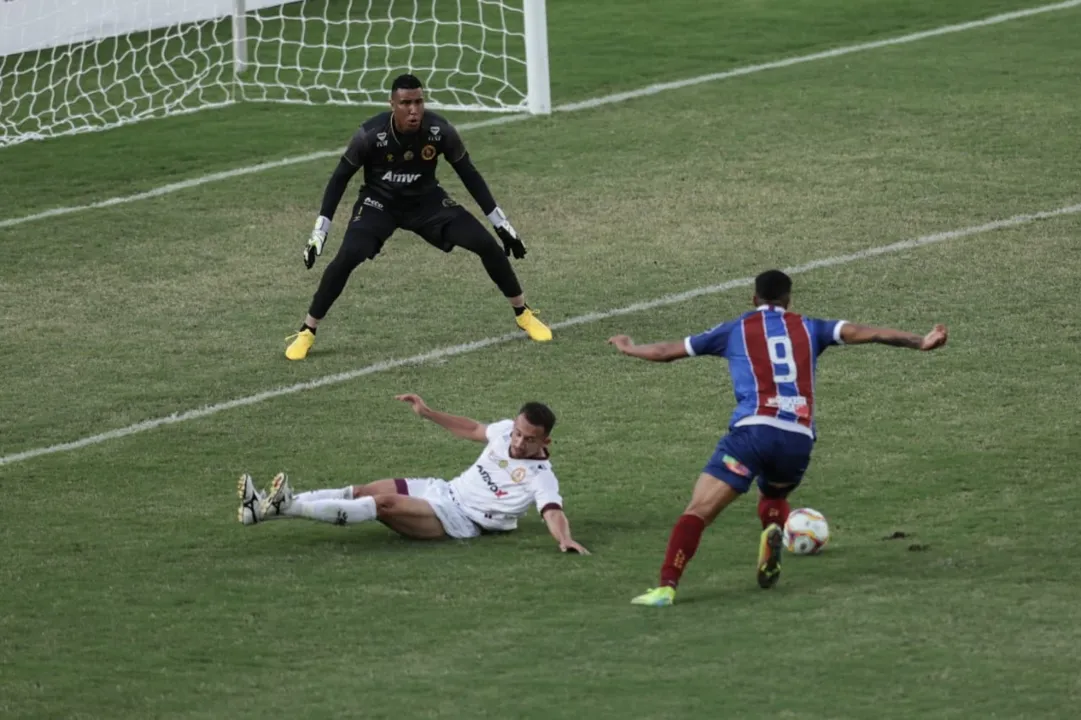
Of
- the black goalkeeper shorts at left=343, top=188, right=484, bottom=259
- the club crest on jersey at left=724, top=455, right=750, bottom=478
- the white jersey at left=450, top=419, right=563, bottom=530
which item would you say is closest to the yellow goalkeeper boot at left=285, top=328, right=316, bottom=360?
the black goalkeeper shorts at left=343, top=188, right=484, bottom=259

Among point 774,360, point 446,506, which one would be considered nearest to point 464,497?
point 446,506

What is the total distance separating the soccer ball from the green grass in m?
0.10

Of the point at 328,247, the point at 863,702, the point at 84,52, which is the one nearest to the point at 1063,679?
the point at 863,702

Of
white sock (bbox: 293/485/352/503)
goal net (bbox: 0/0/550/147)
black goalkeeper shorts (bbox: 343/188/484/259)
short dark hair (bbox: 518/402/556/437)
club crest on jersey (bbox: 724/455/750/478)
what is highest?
goal net (bbox: 0/0/550/147)

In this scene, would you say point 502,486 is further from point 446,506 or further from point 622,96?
point 622,96

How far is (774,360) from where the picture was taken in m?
9.84

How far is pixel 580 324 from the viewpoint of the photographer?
15.4m

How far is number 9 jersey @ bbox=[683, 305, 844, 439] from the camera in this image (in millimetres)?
9828

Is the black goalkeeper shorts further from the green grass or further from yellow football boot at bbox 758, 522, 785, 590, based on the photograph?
yellow football boot at bbox 758, 522, 785, 590

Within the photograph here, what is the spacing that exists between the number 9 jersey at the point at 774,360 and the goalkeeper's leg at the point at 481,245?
501cm

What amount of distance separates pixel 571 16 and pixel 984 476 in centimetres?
Result: 1565

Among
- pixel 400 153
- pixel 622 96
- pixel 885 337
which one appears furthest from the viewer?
pixel 622 96

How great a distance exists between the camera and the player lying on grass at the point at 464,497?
34.6ft

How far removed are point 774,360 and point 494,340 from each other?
538 centimetres
